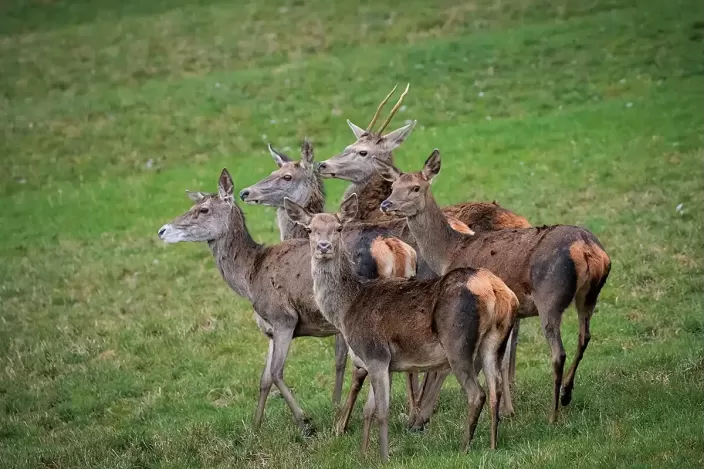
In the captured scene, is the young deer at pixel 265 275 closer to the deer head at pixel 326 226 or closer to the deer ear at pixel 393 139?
the deer head at pixel 326 226

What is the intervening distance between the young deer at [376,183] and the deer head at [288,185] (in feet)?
0.77

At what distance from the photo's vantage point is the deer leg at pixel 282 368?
9586mm

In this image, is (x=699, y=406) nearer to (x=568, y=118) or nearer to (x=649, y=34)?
(x=568, y=118)

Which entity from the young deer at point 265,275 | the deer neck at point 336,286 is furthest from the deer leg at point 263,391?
the deer neck at point 336,286

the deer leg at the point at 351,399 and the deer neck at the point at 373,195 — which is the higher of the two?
the deer neck at the point at 373,195

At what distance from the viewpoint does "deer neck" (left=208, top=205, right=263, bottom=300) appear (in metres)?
10.3

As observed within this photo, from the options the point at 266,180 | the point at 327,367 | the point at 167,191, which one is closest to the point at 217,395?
the point at 327,367

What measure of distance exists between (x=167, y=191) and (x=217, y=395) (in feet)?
32.2

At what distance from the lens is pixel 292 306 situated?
9672 mm

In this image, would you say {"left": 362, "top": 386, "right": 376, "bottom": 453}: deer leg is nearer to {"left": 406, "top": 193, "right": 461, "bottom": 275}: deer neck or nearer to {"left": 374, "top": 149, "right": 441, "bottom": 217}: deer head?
{"left": 406, "top": 193, "right": 461, "bottom": 275}: deer neck

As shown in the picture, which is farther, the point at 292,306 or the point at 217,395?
the point at 217,395

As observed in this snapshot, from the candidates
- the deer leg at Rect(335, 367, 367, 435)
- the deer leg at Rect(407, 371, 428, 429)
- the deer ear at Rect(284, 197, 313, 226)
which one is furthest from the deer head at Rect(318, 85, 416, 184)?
the deer leg at Rect(335, 367, 367, 435)

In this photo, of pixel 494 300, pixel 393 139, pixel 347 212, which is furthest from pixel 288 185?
pixel 494 300

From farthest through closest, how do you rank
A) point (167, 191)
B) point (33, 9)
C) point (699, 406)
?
1. point (33, 9)
2. point (167, 191)
3. point (699, 406)
